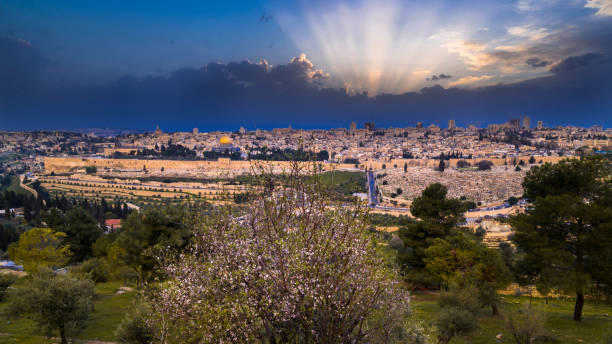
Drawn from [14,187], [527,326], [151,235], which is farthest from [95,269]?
[14,187]

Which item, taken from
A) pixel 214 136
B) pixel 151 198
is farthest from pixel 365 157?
pixel 214 136

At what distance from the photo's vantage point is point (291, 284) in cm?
445

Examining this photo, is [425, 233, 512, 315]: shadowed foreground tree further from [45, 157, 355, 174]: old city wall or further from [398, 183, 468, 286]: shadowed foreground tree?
[45, 157, 355, 174]: old city wall

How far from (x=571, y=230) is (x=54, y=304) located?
17.0 meters

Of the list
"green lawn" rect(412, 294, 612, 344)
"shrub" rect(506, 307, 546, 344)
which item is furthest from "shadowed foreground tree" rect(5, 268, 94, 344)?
→ "shrub" rect(506, 307, 546, 344)

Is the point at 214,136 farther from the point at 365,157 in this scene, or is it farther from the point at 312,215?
the point at 312,215

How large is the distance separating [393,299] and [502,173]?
98.4 metres

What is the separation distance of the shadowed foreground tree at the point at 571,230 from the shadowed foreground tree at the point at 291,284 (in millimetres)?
8892

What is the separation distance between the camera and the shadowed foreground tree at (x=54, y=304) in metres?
8.61

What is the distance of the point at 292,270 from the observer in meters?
4.61

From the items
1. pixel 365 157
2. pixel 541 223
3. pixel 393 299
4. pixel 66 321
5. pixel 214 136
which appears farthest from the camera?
pixel 214 136

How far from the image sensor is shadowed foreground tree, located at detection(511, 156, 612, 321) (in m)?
10.7

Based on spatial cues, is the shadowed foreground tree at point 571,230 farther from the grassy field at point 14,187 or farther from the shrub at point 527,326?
the grassy field at point 14,187

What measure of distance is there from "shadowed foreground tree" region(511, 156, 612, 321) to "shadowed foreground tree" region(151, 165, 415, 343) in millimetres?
8892
